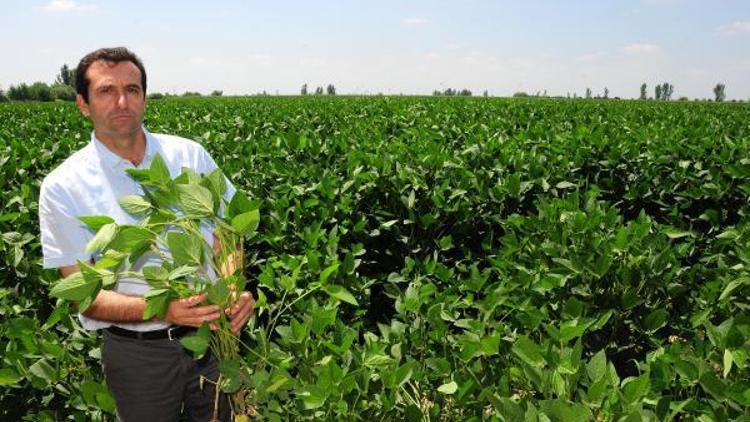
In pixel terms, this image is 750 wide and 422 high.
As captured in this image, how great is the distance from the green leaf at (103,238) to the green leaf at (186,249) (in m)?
0.12

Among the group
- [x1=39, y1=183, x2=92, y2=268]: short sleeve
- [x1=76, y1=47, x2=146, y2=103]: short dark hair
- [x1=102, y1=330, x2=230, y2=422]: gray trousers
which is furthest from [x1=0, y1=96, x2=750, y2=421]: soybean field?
[x1=76, y1=47, x2=146, y2=103]: short dark hair

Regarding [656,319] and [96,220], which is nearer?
[96,220]

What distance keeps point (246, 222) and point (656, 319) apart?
6.06ft

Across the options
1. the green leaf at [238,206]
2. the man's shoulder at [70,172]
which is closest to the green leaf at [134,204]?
the green leaf at [238,206]

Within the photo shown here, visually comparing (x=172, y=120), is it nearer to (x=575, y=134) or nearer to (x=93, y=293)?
(x=575, y=134)

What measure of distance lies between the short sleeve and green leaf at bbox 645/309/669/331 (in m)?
2.36

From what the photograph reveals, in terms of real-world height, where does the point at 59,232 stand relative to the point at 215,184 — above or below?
below

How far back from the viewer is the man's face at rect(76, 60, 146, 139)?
2.56 metres

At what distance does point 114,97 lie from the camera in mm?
2570

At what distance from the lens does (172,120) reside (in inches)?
523

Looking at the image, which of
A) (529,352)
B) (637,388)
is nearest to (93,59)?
(529,352)

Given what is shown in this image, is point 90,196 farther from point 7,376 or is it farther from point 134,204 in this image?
point 134,204

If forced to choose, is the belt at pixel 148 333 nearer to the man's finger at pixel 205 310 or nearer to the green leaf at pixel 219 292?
the man's finger at pixel 205 310

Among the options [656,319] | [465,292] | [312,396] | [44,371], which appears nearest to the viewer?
[312,396]
